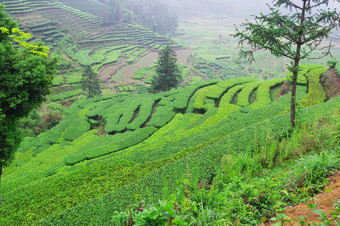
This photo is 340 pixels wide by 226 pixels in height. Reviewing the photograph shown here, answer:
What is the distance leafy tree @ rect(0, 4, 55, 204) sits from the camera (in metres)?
6.46

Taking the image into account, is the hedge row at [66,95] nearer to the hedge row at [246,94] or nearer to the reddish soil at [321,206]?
the hedge row at [246,94]

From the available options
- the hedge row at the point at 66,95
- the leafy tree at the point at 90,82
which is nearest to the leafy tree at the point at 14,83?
the leafy tree at the point at 90,82

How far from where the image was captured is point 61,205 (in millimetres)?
6418

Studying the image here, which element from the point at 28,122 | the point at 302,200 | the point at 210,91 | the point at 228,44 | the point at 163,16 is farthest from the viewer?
the point at 163,16

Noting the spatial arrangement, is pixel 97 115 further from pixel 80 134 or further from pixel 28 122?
pixel 28 122

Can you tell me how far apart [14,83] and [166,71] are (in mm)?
25421

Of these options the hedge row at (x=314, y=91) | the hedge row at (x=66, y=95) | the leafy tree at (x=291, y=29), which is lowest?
the hedge row at (x=66, y=95)

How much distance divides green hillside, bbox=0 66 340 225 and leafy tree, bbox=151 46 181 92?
873cm

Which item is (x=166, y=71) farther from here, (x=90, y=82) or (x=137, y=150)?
(x=137, y=150)

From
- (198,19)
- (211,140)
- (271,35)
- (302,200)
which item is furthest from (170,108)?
(198,19)

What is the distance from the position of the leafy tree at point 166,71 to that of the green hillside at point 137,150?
8725 millimetres

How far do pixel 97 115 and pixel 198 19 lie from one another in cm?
15905

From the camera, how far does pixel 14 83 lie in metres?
6.48

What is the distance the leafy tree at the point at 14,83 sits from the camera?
21.2 feet
